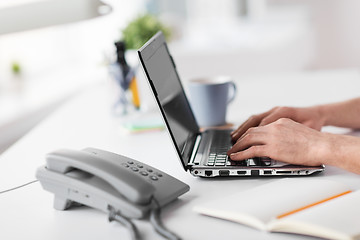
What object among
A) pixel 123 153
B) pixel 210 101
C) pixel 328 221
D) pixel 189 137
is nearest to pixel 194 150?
pixel 189 137

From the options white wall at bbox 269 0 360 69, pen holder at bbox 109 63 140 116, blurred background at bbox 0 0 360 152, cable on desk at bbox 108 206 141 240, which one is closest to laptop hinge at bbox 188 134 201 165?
cable on desk at bbox 108 206 141 240

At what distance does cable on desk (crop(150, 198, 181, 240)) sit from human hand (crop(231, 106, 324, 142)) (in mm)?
393

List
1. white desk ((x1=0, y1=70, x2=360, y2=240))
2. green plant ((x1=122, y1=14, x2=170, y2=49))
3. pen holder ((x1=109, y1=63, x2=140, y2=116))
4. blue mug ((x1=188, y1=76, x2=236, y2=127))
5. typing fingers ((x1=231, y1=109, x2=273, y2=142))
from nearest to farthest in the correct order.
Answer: white desk ((x1=0, y1=70, x2=360, y2=240)) < typing fingers ((x1=231, y1=109, x2=273, y2=142)) < blue mug ((x1=188, y1=76, x2=236, y2=127)) < pen holder ((x1=109, y1=63, x2=140, y2=116)) < green plant ((x1=122, y1=14, x2=170, y2=49))

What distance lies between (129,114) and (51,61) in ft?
6.31

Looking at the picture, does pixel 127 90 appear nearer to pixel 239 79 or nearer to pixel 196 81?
pixel 196 81

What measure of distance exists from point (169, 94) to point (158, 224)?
437 millimetres

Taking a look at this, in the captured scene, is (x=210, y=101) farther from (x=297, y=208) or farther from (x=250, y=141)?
(x=297, y=208)

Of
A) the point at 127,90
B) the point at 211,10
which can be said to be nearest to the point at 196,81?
the point at 127,90

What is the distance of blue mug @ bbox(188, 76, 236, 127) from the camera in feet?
4.99

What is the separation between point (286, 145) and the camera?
110 cm

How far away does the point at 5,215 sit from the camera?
3.40ft

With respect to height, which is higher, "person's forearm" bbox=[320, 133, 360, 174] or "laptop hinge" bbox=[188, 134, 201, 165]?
"person's forearm" bbox=[320, 133, 360, 174]

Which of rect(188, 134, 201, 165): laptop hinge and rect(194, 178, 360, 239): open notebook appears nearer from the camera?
rect(194, 178, 360, 239): open notebook

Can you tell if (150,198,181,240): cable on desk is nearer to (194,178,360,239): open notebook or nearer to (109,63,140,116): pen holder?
(194,178,360,239): open notebook
